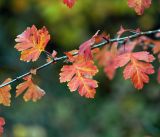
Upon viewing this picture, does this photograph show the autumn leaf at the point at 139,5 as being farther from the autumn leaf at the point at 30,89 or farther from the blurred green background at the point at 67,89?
the blurred green background at the point at 67,89

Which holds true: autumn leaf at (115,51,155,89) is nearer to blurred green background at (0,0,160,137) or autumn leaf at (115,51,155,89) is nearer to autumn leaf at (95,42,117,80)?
autumn leaf at (95,42,117,80)

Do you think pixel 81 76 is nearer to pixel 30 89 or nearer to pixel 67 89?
pixel 30 89

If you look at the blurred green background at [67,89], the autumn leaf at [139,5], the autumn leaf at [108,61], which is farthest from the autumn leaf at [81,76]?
the blurred green background at [67,89]

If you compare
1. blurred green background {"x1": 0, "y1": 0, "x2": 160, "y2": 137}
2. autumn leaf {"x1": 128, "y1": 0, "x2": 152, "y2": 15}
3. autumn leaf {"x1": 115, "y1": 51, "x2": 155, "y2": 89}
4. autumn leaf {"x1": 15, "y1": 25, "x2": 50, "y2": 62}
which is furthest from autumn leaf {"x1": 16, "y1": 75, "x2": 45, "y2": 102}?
blurred green background {"x1": 0, "y1": 0, "x2": 160, "y2": 137}

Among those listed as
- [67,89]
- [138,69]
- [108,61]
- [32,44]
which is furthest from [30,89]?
[67,89]

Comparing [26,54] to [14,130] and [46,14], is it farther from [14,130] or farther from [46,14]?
[46,14]

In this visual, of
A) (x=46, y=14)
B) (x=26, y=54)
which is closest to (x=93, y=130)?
(x=46, y=14)
